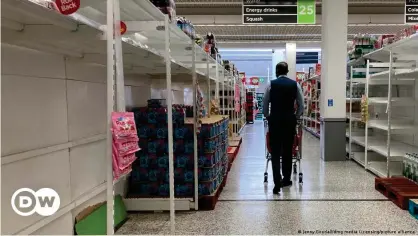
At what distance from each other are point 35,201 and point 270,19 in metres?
6.96

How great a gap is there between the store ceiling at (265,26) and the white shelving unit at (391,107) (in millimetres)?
4456

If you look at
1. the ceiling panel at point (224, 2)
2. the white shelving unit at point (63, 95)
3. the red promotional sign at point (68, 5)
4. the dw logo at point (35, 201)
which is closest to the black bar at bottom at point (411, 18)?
the ceiling panel at point (224, 2)

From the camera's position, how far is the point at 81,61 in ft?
10.5

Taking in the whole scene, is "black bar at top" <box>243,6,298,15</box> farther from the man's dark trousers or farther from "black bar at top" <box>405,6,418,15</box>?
the man's dark trousers

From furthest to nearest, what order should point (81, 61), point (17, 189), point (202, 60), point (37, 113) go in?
point (202, 60)
point (81, 61)
point (37, 113)
point (17, 189)

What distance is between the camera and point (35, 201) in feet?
8.25

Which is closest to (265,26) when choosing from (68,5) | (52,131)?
(52,131)

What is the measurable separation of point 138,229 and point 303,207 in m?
1.99

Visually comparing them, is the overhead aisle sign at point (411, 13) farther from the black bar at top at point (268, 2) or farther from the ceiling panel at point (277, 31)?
the ceiling panel at point (277, 31)

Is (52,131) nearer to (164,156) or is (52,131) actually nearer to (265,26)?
(164,156)

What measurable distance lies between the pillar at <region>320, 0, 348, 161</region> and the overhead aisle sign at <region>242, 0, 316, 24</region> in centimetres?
71

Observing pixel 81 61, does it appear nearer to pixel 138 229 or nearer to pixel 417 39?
pixel 138 229

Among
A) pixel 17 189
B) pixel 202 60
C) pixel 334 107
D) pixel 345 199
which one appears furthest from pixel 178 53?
pixel 334 107

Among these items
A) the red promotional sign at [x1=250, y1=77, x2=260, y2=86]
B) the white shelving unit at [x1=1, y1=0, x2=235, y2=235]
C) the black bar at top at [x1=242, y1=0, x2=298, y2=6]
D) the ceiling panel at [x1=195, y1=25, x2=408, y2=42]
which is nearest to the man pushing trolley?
the white shelving unit at [x1=1, y1=0, x2=235, y2=235]
